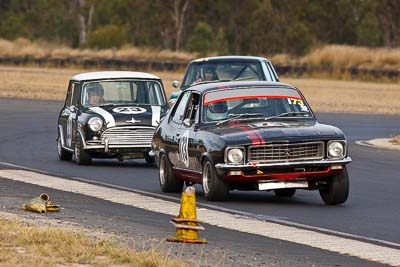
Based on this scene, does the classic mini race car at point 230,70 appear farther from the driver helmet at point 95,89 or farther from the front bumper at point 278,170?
the front bumper at point 278,170

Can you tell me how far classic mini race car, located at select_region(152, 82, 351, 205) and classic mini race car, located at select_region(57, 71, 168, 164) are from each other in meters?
4.63

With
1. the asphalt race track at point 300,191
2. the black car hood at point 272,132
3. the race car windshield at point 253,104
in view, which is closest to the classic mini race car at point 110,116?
the asphalt race track at point 300,191

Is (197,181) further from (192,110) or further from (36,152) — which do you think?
(36,152)

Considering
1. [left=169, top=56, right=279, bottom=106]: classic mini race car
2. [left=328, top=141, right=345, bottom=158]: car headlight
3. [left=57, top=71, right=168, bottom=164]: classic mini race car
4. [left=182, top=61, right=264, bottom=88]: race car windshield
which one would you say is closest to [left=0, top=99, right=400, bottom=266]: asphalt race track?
[left=57, top=71, right=168, bottom=164]: classic mini race car

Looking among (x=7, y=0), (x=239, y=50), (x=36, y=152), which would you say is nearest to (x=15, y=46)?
(x=239, y=50)

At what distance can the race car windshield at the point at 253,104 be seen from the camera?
15898 mm

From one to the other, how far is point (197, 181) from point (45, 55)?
2241 inches

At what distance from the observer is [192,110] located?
54.2ft

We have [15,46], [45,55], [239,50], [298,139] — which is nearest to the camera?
[298,139]

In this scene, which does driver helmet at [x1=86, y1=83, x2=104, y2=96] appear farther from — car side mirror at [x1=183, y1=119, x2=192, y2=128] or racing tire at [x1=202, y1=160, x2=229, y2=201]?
racing tire at [x1=202, y1=160, x2=229, y2=201]

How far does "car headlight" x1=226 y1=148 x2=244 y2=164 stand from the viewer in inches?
585

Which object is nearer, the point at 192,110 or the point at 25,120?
the point at 192,110

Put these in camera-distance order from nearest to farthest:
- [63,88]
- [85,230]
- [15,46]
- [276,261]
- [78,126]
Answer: [276,261] → [85,230] → [78,126] → [63,88] → [15,46]

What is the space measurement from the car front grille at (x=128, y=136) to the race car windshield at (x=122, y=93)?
996 millimetres
